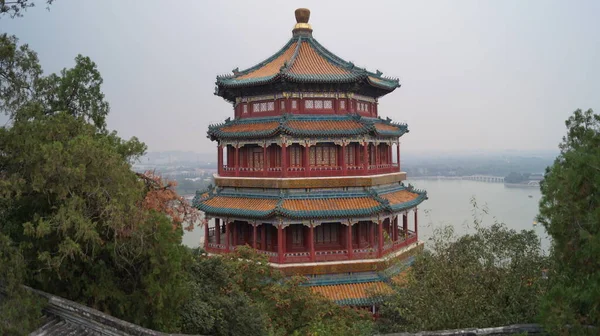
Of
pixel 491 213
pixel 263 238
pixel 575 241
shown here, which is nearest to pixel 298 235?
pixel 263 238

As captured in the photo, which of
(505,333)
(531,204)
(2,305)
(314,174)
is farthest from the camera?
(531,204)

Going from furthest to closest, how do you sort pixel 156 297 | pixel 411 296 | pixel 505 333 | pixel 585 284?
1. pixel 411 296
2. pixel 156 297
3. pixel 505 333
4. pixel 585 284

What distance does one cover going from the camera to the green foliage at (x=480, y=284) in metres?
10.7

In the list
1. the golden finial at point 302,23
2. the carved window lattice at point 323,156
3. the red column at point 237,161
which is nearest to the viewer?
the carved window lattice at point 323,156

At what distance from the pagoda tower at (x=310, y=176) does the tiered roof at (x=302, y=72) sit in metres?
0.06

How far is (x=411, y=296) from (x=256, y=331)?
13.0 ft

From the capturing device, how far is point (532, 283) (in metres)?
11.1

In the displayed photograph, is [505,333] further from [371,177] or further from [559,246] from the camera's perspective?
[371,177]

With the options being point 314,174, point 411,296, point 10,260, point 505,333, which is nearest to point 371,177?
point 314,174

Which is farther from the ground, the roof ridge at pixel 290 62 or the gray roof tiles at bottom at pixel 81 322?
the roof ridge at pixel 290 62

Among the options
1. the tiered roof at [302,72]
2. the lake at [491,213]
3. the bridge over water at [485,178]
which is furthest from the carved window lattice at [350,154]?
the bridge over water at [485,178]

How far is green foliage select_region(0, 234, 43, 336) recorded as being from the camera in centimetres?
838

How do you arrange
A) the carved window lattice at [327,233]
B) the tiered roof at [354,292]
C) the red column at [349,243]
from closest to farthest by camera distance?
the tiered roof at [354,292] < the red column at [349,243] < the carved window lattice at [327,233]

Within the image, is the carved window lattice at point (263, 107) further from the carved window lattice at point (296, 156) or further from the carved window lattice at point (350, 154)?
the carved window lattice at point (350, 154)
